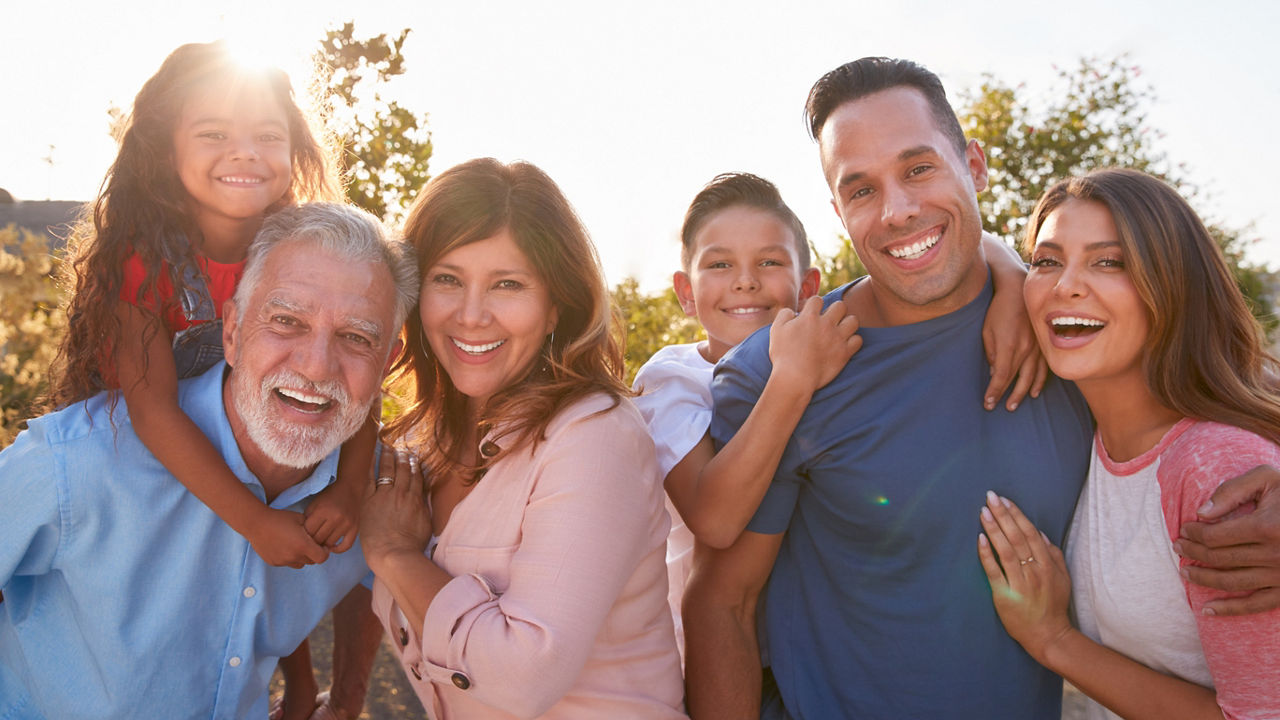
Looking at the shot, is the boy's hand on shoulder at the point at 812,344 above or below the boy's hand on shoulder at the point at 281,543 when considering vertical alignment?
above

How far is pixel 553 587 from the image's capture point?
198 cm

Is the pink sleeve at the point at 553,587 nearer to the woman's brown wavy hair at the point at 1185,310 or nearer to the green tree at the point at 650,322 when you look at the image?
the woman's brown wavy hair at the point at 1185,310

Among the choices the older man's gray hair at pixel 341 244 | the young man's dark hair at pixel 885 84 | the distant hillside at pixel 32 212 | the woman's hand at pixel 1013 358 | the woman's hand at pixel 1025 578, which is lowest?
the woman's hand at pixel 1025 578

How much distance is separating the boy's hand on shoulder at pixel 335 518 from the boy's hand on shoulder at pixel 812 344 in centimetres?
134

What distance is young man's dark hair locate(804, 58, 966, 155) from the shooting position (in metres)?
2.65

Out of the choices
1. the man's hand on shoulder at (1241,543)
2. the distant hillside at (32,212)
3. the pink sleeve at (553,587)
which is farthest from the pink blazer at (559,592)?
the distant hillside at (32,212)

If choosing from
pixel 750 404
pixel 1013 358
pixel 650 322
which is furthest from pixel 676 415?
pixel 650 322

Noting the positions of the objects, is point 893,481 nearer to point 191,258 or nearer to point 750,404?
point 750,404

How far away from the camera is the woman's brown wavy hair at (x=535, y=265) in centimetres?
234

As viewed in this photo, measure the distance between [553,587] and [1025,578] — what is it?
49.8 inches

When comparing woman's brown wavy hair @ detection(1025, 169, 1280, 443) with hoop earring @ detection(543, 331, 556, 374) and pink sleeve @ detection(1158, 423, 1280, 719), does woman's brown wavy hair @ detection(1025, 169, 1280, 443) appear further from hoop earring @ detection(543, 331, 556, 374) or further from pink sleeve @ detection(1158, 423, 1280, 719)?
hoop earring @ detection(543, 331, 556, 374)

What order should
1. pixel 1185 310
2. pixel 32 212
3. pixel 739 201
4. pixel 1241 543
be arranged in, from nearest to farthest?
pixel 1241 543
pixel 1185 310
pixel 739 201
pixel 32 212

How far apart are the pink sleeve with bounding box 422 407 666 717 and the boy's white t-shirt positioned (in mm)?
494

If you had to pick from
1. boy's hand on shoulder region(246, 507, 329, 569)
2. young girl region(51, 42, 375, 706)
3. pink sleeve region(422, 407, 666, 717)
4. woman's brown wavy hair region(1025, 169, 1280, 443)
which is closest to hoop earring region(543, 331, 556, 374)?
pink sleeve region(422, 407, 666, 717)
